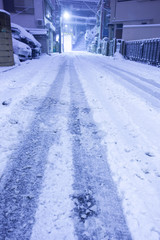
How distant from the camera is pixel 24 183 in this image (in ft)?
4.52

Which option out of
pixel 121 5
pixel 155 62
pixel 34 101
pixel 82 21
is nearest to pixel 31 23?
pixel 121 5

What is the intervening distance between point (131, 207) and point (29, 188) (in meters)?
0.75

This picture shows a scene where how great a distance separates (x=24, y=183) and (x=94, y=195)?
0.55m

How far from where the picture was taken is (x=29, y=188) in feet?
4.37

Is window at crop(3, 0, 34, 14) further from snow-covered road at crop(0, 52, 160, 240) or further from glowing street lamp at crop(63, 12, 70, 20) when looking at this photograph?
glowing street lamp at crop(63, 12, 70, 20)

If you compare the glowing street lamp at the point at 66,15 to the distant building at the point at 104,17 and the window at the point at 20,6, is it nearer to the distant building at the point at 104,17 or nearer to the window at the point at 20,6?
the distant building at the point at 104,17

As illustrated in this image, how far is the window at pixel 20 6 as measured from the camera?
21.8 m

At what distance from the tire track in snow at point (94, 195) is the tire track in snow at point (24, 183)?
288 millimetres

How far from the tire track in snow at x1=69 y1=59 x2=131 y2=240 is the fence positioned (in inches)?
363

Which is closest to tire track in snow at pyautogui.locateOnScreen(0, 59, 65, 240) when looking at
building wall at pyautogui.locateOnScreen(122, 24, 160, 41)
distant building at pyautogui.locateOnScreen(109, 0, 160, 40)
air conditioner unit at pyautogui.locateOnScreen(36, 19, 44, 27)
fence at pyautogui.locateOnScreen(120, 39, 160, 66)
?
fence at pyautogui.locateOnScreen(120, 39, 160, 66)

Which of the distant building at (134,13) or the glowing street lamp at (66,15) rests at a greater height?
the glowing street lamp at (66,15)

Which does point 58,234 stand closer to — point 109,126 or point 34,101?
point 109,126

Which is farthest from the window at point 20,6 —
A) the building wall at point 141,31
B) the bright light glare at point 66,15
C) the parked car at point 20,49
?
the bright light glare at point 66,15

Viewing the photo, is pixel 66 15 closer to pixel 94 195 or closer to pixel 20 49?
pixel 20 49
